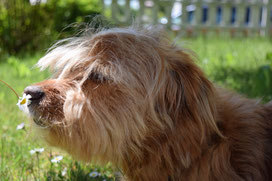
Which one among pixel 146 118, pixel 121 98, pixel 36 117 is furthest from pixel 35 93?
pixel 146 118

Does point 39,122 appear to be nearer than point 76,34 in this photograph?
Yes

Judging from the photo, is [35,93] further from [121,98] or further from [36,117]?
[121,98]

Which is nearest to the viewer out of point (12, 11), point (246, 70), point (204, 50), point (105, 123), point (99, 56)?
point (105, 123)

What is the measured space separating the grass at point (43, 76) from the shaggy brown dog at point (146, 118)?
15.5 inches

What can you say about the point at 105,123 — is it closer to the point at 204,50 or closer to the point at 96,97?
the point at 96,97

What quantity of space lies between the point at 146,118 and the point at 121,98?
0.22 m

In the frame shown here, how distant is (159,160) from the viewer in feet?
7.22

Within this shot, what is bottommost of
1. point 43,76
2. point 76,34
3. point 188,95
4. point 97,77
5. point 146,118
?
point 43,76

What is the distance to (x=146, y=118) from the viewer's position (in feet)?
7.42

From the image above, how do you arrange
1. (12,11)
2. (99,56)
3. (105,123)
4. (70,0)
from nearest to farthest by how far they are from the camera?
(105,123) < (99,56) < (12,11) < (70,0)

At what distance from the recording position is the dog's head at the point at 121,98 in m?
2.15

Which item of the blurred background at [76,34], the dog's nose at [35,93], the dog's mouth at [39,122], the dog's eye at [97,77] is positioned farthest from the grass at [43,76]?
the dog's eye at [97,77]

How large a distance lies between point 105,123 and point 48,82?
0.51m

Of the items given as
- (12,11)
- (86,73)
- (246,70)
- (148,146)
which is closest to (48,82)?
(86,73)
